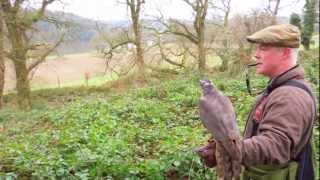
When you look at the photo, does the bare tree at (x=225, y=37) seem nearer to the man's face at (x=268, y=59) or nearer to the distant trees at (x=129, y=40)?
the distant trees at (x=129, y=40)

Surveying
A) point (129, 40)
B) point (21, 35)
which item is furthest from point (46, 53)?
point (129, 40)

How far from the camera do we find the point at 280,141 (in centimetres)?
260

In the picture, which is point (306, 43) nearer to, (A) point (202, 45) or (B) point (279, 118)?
(A) point (202, 45)

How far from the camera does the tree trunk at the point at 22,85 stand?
23.0 m

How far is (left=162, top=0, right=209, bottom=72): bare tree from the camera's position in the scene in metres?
27.3

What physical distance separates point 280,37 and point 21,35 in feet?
71.0

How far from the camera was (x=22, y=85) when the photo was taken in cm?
2367

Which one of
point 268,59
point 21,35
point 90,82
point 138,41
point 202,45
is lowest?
point 90,82

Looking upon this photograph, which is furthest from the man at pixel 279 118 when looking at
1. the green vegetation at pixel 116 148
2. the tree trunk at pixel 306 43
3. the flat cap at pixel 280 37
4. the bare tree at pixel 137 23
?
the tree trunk at pixel 306 43

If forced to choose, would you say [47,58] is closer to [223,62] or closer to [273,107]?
[223,62]

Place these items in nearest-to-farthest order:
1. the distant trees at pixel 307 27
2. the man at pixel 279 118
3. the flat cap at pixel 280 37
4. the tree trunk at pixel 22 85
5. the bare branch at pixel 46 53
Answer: the man at pixel 279 118 → the flat cap at pixel 280 37 → the tree trunk at pixel 22 85 → the bare branch at pixel 46 53 → the distant trees at pixel 307 27

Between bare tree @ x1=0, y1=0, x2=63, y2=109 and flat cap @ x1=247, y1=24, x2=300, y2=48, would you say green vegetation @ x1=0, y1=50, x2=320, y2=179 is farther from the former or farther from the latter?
bare tree @ x1=0, y1=0, x2=63, y2=109

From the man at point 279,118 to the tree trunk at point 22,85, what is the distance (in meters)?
21.2

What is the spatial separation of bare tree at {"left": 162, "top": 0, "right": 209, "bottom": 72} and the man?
77.2ft
